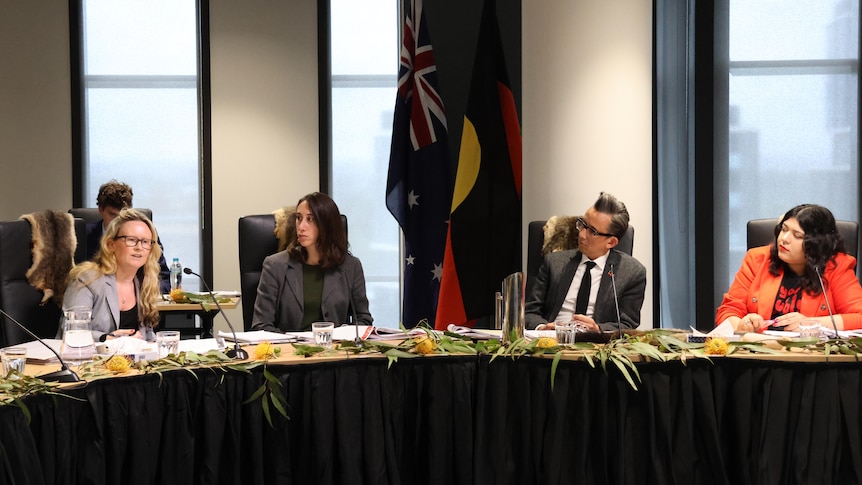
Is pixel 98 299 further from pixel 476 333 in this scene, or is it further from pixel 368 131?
pixel 368 131

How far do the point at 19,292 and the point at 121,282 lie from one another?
0.37m

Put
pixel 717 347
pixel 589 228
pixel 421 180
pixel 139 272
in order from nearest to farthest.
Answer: pixel 717 347, pixel 139 272, pixel 589 228, pixel 421 180

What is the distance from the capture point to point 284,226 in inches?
156

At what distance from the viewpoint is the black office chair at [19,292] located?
3.21 metres

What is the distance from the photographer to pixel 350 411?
2.50 m

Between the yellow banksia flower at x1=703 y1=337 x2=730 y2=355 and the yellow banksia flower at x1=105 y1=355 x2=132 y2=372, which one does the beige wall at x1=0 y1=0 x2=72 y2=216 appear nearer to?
the yellow banksia flower at x1=105 y1=355 x2=132 y2=372

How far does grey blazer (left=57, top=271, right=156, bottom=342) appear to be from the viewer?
3.26m

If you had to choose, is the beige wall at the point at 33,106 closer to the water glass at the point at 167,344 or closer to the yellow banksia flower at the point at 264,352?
the water glass at the point at 167,344

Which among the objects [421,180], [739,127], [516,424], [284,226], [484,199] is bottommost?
[516,424]

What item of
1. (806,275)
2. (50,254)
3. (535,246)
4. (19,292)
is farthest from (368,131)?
(806,275)

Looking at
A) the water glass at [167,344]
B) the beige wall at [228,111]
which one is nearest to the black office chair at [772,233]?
the water glass at [167,344]

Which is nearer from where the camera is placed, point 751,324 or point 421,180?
point 751,324

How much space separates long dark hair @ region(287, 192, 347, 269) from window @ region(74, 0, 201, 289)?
3.06 metres

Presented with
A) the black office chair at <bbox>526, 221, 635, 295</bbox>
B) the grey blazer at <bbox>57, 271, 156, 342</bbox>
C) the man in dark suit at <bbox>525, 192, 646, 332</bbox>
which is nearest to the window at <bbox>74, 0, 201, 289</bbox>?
the grey blazer at <bbox>57, 271, 156, 342</bbox>
